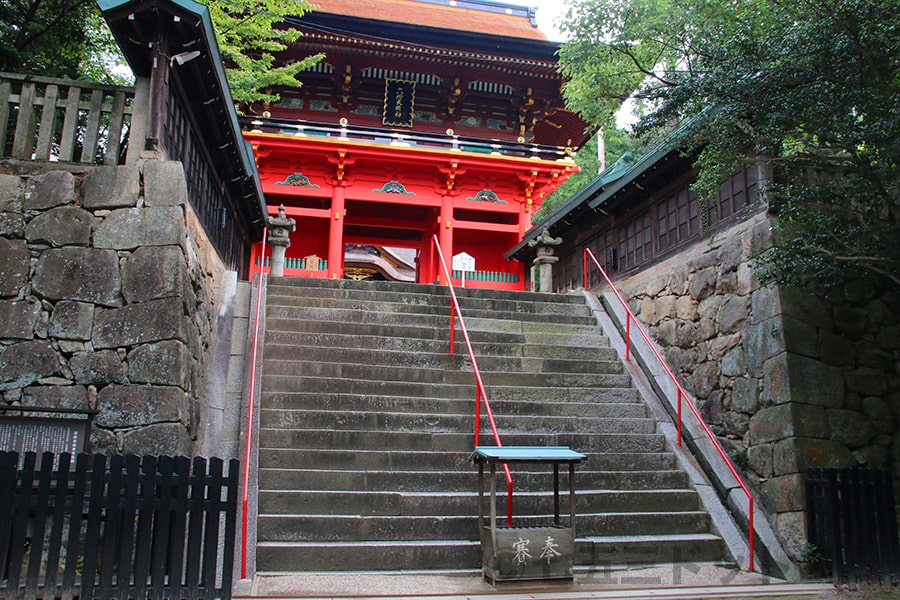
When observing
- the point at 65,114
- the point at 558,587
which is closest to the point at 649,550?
the point at 558,587

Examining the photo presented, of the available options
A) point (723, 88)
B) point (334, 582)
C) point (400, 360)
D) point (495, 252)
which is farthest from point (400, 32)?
point (334, 582)

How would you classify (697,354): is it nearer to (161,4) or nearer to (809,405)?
(809,405)

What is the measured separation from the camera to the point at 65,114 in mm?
6398

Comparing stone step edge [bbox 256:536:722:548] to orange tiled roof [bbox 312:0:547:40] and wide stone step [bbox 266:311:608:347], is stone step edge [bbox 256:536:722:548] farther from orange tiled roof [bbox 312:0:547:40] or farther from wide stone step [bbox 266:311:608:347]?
orange tiled roof [bbox 312:0:547:40]

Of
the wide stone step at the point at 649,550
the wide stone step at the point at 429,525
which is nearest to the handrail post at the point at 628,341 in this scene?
the wide stone step at the point at 429,525

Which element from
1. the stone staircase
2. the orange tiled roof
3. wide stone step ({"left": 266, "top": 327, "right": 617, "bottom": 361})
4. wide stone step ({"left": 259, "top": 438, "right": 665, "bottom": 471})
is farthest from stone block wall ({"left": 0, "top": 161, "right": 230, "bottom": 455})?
the orange tiled roof

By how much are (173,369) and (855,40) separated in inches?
236

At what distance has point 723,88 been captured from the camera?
20.1 ft

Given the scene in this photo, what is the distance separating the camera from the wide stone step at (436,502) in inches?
230

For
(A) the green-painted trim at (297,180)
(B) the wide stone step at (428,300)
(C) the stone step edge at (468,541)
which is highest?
(A) the green-painted trim at (297,180)

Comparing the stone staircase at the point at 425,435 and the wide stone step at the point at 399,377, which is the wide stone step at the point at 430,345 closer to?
the stone staircase at the point at 425,435

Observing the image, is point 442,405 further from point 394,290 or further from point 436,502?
point 394,290

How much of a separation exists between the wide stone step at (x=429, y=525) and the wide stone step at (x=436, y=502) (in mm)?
87

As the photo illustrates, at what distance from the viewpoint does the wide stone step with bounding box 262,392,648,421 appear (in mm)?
7180
